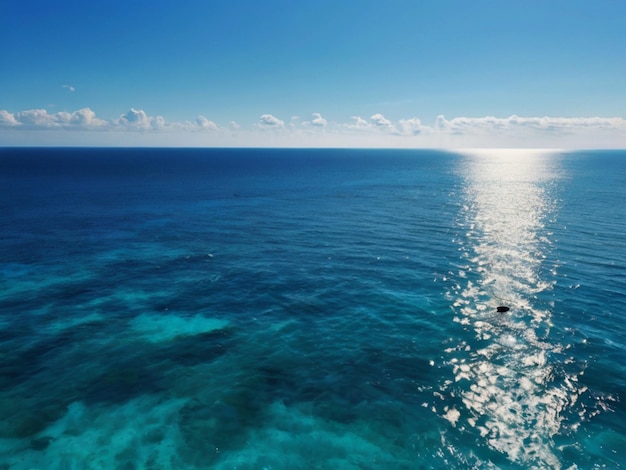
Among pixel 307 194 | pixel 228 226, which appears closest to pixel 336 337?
pixel 228 226

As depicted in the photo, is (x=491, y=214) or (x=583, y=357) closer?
(x=583, y=357)

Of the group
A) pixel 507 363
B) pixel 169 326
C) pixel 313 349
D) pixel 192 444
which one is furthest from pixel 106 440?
pixel 507 363

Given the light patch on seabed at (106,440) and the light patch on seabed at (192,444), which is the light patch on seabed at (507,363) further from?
the light patch on seabed at (106,440)

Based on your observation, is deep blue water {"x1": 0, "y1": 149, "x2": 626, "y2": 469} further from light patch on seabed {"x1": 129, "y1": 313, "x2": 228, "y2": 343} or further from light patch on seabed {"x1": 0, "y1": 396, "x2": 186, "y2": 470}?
light patch on seabed {"x1": 129, "y1": 313, "x2": 228, "y2": 343}

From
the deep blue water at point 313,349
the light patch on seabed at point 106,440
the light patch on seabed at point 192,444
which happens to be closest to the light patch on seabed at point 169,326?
the deep blue water at point 313,349

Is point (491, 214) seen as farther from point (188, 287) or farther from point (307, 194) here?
point (188, 287)

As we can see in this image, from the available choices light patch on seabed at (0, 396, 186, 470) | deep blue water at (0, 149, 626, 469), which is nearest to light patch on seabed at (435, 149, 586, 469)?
deep blue water at (0, 149, 626, 469)

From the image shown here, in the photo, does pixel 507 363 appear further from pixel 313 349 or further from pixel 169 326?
pixel 169 326
